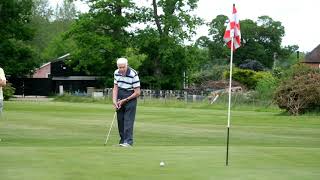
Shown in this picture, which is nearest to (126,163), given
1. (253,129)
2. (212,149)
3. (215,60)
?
(212,149)

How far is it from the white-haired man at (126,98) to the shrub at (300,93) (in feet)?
79.5

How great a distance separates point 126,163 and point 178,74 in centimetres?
7407

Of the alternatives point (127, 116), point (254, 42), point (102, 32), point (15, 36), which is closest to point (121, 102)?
point (127, 116)

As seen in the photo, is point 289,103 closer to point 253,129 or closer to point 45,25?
point 253,129

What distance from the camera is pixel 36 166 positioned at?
9.80 m

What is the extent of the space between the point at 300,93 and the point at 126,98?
81.0ft

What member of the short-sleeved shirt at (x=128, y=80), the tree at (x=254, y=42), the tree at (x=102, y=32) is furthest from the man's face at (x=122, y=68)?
the tree at (x=254, y=42)

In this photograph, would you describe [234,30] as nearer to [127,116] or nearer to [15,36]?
[127,116]

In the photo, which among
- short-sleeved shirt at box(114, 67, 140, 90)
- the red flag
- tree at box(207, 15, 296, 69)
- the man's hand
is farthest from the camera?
tree at box(207, 15, 296, 69)

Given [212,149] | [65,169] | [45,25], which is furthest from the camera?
[45,25]

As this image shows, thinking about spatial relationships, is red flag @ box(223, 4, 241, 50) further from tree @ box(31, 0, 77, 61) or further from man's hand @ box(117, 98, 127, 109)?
tree @ box(31, 0, 77, 61)

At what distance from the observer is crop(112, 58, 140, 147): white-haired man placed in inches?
591

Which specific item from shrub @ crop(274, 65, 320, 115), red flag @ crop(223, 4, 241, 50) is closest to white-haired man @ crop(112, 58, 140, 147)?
red flag @ crop(223, 4, 241, 50)

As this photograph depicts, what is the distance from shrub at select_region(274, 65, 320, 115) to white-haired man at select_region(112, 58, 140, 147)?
24.2 m
